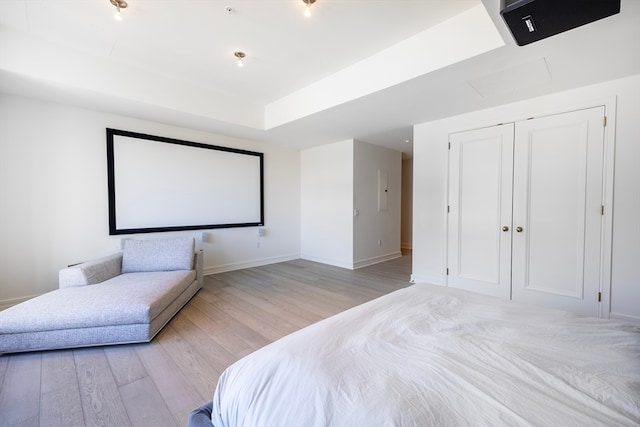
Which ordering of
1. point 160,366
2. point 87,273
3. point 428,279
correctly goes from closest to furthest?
point 160,366 → point 87,273 → point 428,279

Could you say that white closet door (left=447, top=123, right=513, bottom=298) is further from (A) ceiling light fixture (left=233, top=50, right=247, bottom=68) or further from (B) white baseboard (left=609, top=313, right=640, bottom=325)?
(A) ceiling light fixture (left=233, top=50, right=247, bottom=68)

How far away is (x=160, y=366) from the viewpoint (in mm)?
1893

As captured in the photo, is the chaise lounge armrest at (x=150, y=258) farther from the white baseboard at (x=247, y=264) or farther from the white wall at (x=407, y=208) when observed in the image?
the white wall at (x=407, y=208)

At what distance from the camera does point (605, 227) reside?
2.55m

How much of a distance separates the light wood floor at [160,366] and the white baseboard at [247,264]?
3.20ft

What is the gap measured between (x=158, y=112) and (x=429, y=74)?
10.8 feet

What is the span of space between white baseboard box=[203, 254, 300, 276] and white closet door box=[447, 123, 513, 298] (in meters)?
3.18

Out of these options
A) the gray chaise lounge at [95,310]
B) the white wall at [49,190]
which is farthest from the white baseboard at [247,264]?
the gray chaise lounge at [95,310]

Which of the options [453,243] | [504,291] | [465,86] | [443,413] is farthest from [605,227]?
[443,413]

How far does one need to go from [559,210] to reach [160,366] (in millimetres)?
4089

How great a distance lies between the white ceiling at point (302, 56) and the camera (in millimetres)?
2016

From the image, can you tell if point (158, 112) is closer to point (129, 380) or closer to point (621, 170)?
point (129, 380)

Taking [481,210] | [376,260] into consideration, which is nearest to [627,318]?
[481,210]

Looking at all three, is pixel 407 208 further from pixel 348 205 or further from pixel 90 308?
pixel 90 308
